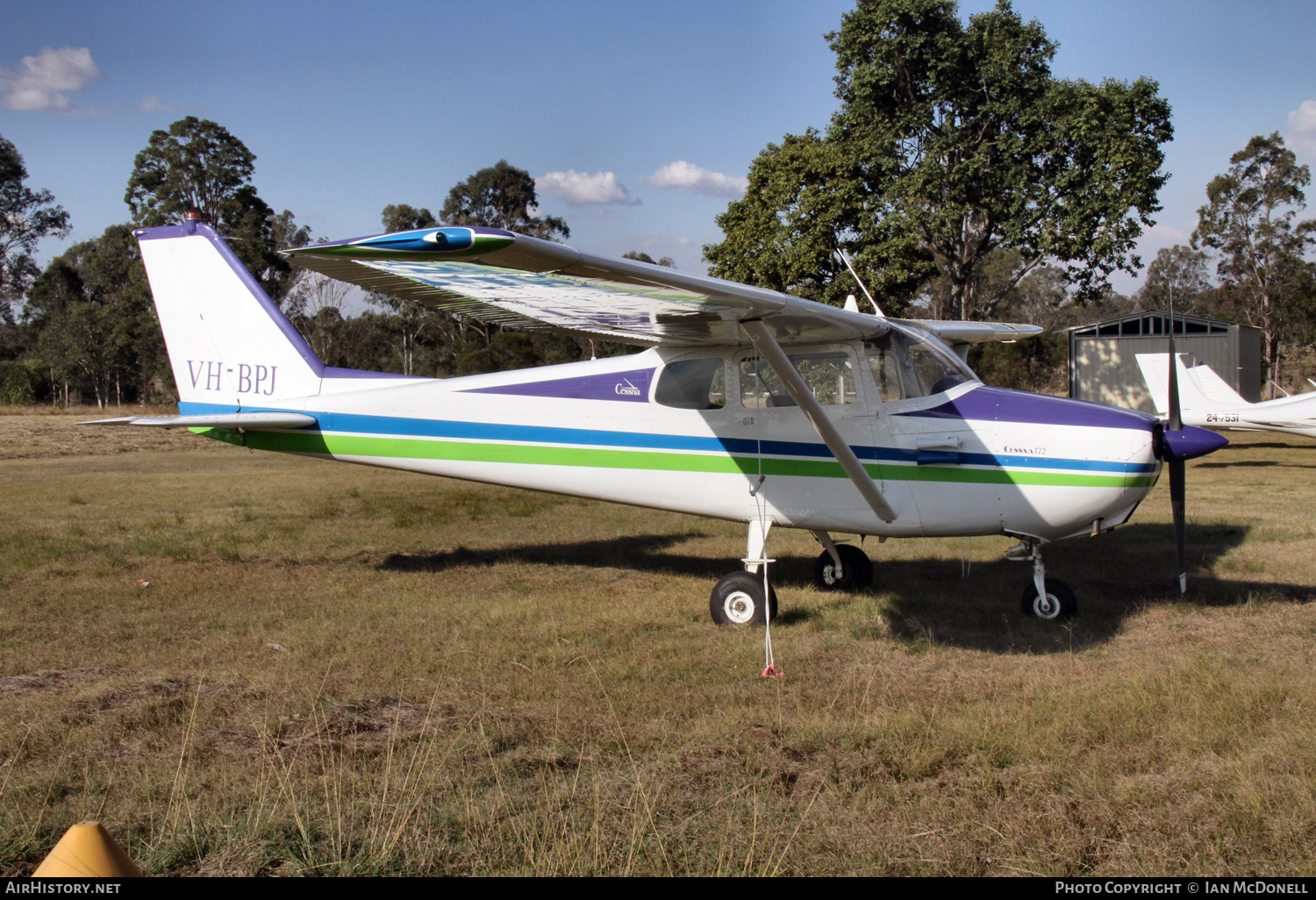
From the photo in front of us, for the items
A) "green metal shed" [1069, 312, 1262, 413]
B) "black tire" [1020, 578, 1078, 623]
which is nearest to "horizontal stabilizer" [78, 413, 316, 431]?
"black tire" [1020, 578, 1078, 623]

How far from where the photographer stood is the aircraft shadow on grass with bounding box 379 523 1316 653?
6.13 metres

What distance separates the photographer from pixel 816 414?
19.1 ft

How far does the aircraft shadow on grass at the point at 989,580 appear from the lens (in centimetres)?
613

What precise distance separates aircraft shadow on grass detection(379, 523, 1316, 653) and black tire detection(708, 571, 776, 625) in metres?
0.22

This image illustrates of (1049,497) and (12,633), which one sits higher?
(1049,497)

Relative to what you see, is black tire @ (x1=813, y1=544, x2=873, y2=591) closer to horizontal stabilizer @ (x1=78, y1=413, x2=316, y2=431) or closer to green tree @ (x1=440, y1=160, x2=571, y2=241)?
horizontal stabilizer @ (x1=78, y1=413, x2=316, y2=431)

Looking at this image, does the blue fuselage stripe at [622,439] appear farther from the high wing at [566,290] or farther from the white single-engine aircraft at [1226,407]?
the white single-engine aircraft at [1226,407]

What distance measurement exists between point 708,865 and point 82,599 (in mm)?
6306

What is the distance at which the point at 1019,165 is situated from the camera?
77.3ft

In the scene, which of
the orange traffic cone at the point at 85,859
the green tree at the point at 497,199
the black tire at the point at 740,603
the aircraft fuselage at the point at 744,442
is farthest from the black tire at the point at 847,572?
the green tree at the point at 497,199

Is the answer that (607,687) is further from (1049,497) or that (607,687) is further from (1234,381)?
(1234,381)

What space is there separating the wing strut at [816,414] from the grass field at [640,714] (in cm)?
96

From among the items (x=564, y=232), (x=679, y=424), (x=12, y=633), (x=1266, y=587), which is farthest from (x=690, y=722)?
(x=564, y=232)

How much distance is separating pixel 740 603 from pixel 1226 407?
15.9 meters
